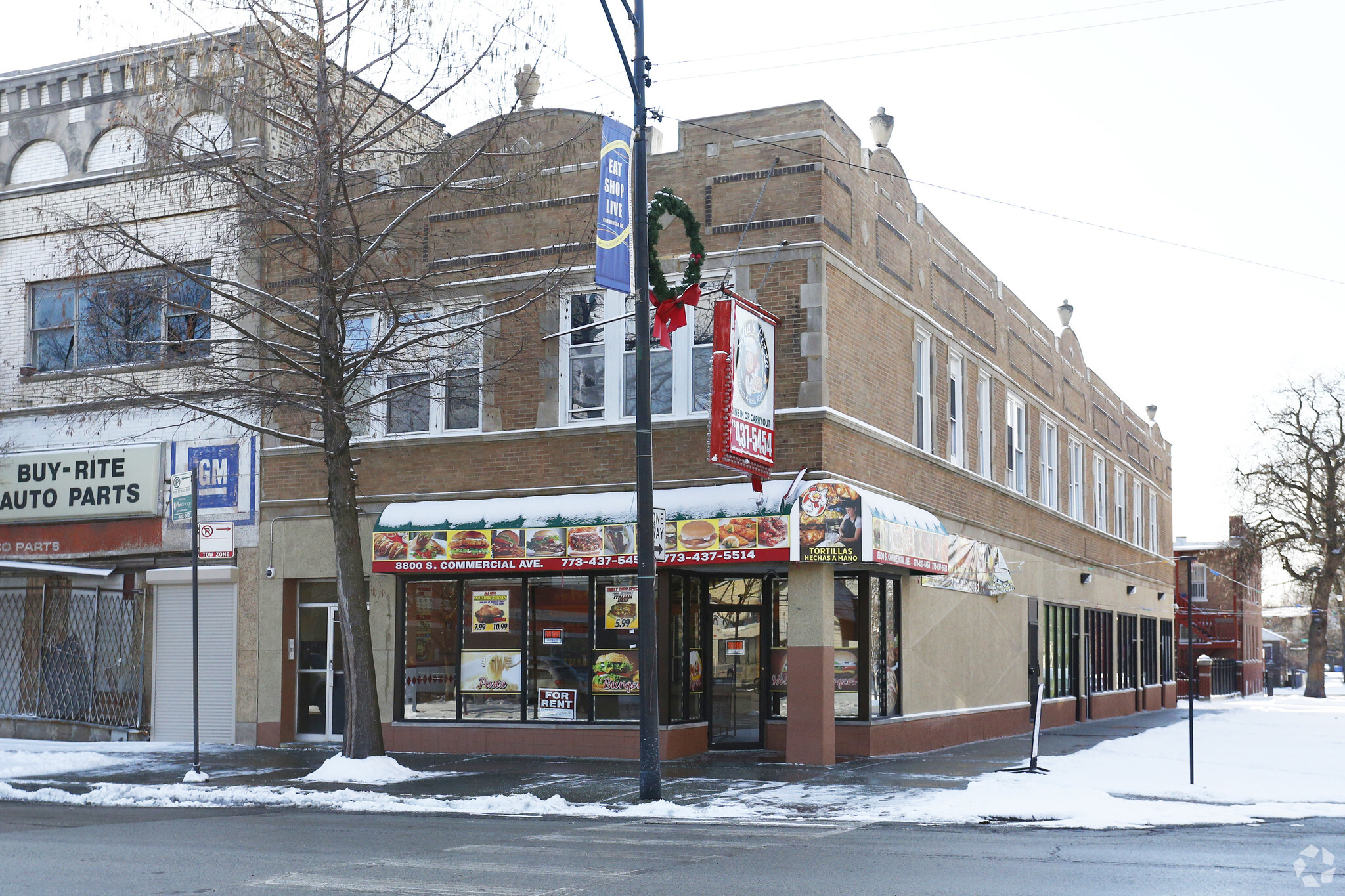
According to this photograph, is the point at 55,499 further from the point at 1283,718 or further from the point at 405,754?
the point at 1283,718

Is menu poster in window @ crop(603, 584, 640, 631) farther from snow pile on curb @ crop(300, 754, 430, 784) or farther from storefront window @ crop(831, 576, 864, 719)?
snow pile on curb @ crop(300, 754, 430, 784)

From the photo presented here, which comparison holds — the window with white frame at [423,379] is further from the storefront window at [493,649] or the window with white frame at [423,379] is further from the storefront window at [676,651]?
the storefront window at [676,651]

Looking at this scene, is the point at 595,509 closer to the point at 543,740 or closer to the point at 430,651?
the point at 543,740

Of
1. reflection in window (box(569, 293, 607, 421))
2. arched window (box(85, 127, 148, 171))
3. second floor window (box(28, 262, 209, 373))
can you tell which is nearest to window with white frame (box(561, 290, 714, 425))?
→ reflection in window (box(569, 293, 607, 421))

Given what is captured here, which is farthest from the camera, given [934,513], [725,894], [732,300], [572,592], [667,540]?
[934,513]

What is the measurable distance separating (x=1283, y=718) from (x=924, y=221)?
18.7m

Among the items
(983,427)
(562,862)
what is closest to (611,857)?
(562,862)

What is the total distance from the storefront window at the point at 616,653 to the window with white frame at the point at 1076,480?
54.2 feet

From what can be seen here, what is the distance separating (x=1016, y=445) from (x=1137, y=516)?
47.3 feet

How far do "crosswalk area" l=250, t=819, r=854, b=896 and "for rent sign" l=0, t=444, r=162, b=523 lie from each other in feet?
37.7

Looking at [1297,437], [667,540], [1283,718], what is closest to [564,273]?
[667,540]

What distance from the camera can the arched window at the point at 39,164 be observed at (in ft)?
76.8

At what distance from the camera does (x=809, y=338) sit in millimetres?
17906

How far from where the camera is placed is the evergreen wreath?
674 inches
